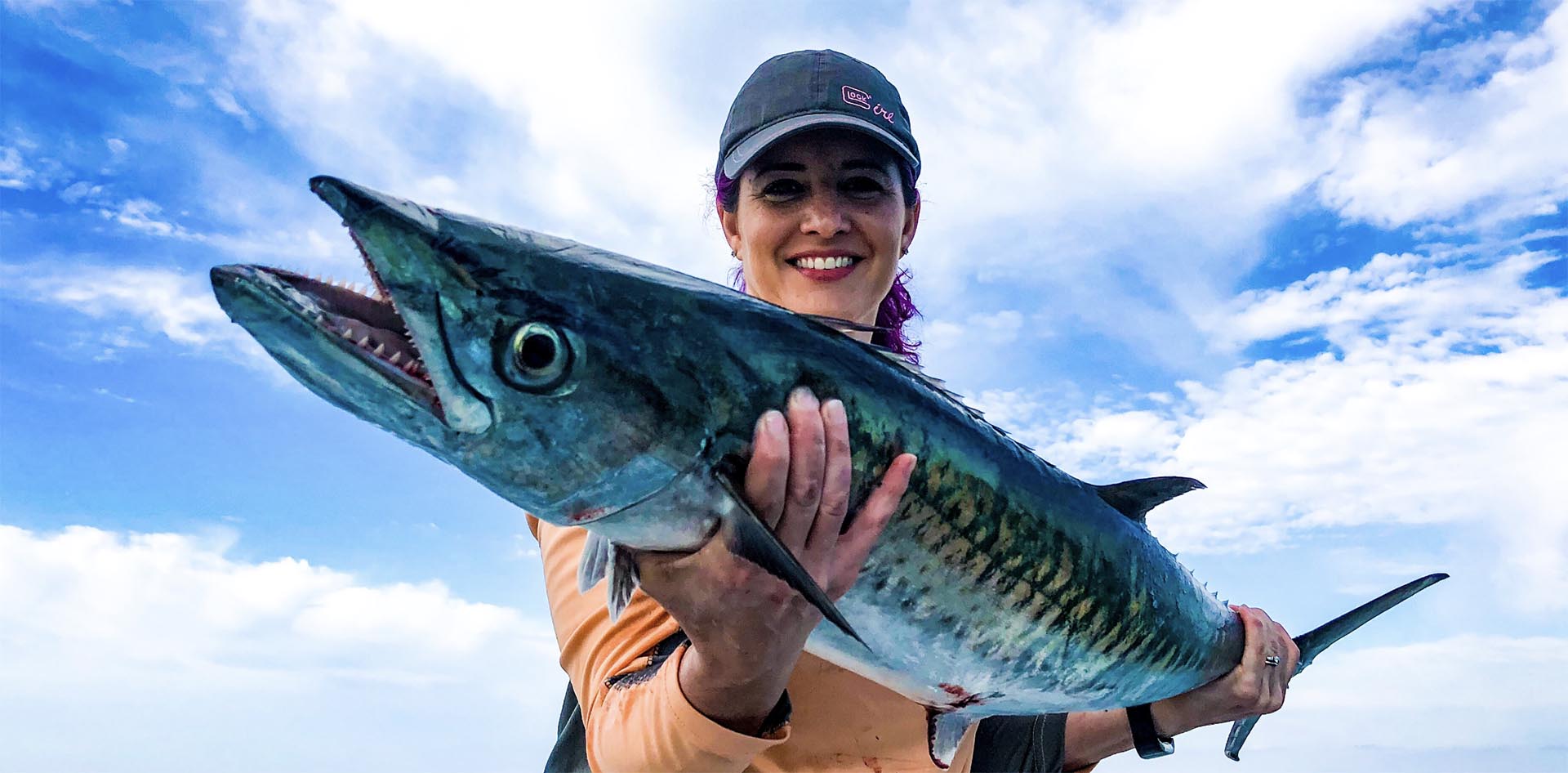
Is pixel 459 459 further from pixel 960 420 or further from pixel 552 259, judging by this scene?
pixel 960 420

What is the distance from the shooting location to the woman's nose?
3.72 meters

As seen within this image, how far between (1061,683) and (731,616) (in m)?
1.35

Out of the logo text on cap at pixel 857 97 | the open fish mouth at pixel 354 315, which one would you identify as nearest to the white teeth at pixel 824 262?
the logo text on cap at pixel 857 97

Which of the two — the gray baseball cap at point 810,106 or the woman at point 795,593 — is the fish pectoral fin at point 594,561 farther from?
the gray baseball cap at point 810,106

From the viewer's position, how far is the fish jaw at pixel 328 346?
1.78 m

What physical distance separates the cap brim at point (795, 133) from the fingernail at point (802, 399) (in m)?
1.70

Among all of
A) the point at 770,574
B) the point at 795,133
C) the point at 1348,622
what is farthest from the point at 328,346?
the point at 1348,622

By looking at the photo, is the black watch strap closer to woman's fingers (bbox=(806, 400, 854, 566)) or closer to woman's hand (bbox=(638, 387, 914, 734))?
woman's hand (bbox=(638, 387, 914, 734))

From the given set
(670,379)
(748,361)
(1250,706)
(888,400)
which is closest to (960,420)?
(888,400)

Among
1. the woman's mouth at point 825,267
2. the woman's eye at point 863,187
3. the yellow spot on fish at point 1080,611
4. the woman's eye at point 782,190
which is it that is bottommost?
the yellow spot on fish at point 1080,611

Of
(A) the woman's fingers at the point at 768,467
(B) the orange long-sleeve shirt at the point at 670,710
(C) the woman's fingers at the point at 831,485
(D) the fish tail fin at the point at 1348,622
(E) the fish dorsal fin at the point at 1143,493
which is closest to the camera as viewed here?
(A) the woman's fingers at the point at 768,467

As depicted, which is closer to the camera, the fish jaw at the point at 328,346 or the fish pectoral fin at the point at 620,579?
the fish jaw at the point at 328,346

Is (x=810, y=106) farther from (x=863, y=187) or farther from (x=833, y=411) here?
(x=833, y=411)

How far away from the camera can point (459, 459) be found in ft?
6.28
